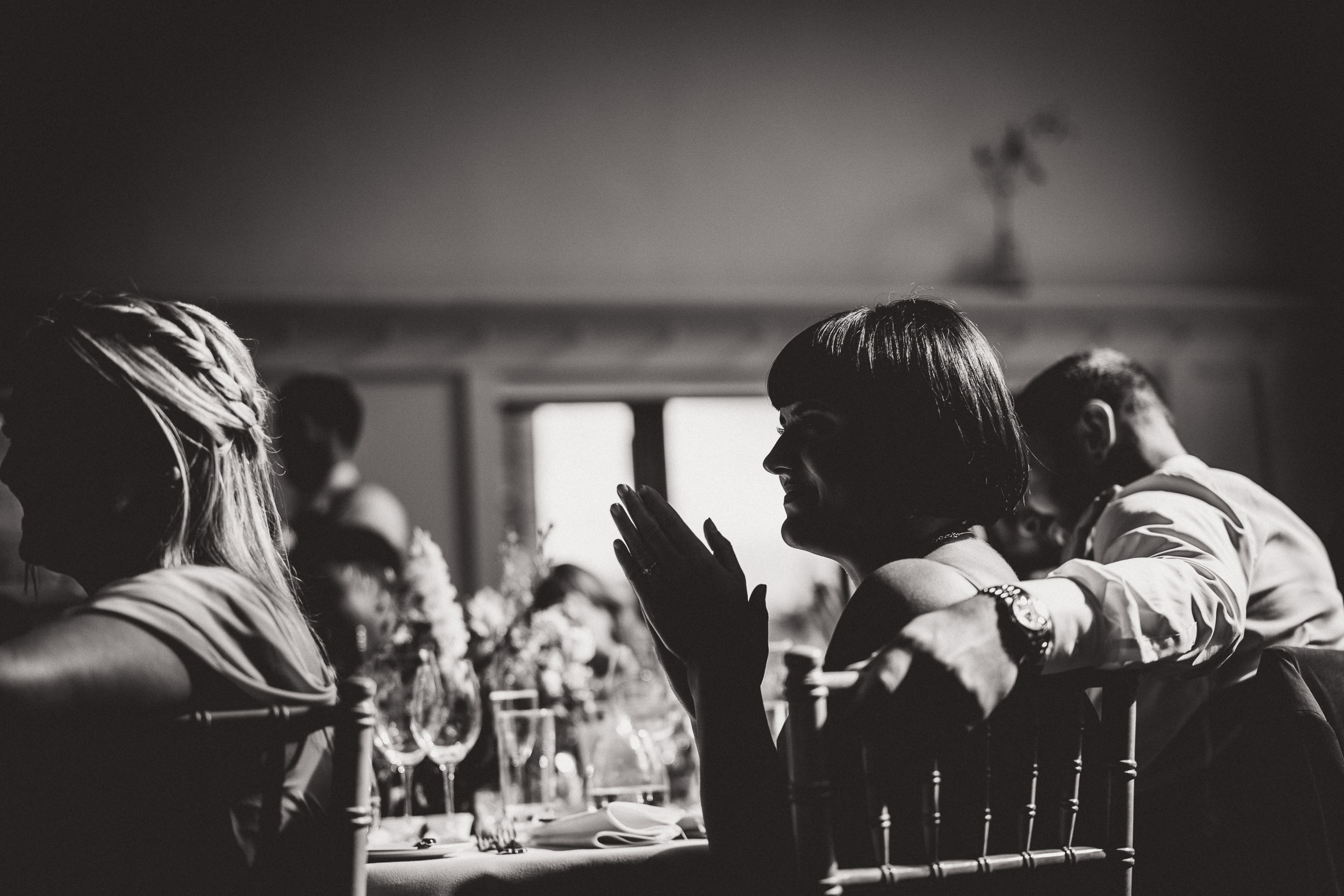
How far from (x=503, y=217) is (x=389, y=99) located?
0.72 metres

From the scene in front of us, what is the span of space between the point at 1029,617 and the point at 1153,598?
0.67ft

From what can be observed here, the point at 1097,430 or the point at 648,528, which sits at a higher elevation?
the point at 1097,430

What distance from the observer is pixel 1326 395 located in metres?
6.59

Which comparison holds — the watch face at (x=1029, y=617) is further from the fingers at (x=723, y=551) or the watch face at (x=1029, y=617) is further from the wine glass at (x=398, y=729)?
the wine glass at (x=398, y=729)

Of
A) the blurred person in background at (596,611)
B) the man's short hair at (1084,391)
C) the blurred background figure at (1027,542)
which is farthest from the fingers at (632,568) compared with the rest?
the blurred person in background at (596,611)

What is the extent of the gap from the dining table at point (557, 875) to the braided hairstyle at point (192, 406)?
0.97ft

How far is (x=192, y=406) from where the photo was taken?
1.25 m

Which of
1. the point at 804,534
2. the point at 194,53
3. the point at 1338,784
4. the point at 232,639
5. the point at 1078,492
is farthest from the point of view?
the point at 194,53

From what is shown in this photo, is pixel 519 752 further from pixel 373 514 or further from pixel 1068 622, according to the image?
pixel 373 514

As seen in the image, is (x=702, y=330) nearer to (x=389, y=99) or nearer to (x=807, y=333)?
(x=389, y=99)

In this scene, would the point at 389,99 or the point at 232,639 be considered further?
the point at 389,99

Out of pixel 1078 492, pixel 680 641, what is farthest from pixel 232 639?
pixel 1078 492

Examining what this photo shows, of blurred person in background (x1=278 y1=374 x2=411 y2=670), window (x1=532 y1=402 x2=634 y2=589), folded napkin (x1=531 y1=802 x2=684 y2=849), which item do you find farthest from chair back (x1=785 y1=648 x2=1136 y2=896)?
window (x1=532 y1=402 x2=634 y2=589)

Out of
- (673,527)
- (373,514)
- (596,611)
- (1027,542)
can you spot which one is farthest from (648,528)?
(373,514)
